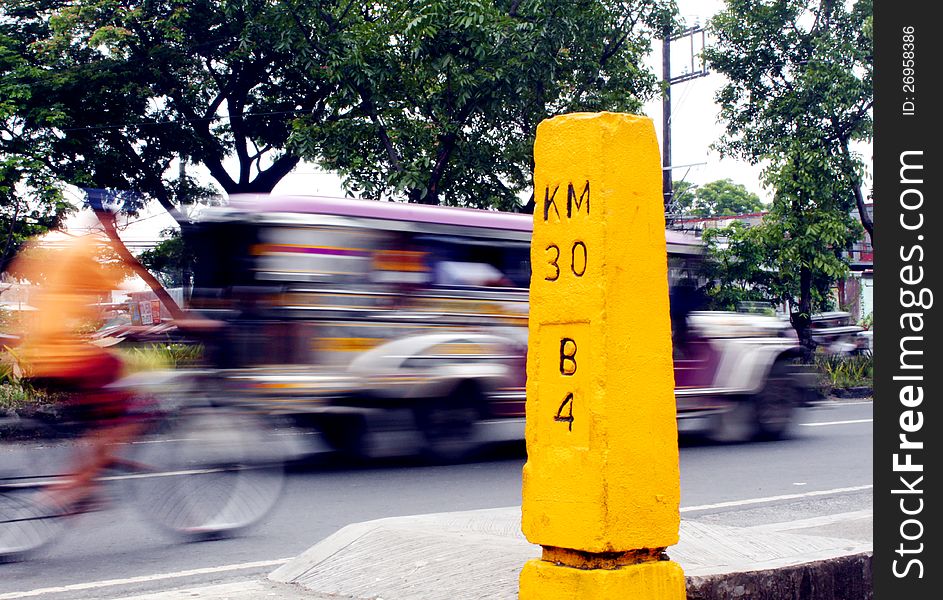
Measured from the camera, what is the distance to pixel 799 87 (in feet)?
67.6

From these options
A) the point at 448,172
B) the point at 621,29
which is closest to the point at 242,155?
the point at 448,172

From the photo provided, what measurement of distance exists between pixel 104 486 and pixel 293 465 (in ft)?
12.3

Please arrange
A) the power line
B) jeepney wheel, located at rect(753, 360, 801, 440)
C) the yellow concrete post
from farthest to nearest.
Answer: the power line, jeepney wheel, located at rect(753, 360, 801, 440), the yellow concrete post

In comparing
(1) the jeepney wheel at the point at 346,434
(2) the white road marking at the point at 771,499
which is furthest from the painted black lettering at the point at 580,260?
(1) the jeepney wheel at the point at 346,434

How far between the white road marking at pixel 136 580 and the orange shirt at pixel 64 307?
122 cm

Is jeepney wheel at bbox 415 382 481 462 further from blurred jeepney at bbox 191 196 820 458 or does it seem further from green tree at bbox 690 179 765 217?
green tree at bbox 690 179 765 217

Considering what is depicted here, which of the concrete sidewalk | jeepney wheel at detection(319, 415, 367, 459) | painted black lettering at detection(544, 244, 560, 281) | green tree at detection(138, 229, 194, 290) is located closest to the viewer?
painted black lettering at detection(544, 244, 560, 281)

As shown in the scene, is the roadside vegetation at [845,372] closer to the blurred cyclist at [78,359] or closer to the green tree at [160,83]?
the green tree at [160,83]

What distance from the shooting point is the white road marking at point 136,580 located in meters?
5.45

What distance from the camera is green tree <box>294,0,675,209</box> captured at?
16.9 metres

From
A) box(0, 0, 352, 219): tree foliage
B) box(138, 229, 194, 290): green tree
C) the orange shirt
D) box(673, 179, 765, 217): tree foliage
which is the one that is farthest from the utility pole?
box(673, 179, 765, 217): tree foliage

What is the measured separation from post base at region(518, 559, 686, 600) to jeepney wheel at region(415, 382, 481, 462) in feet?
21.7

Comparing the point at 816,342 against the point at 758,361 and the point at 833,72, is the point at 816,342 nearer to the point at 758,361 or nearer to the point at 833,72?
the point at 833,72

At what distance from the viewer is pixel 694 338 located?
11602 mm
